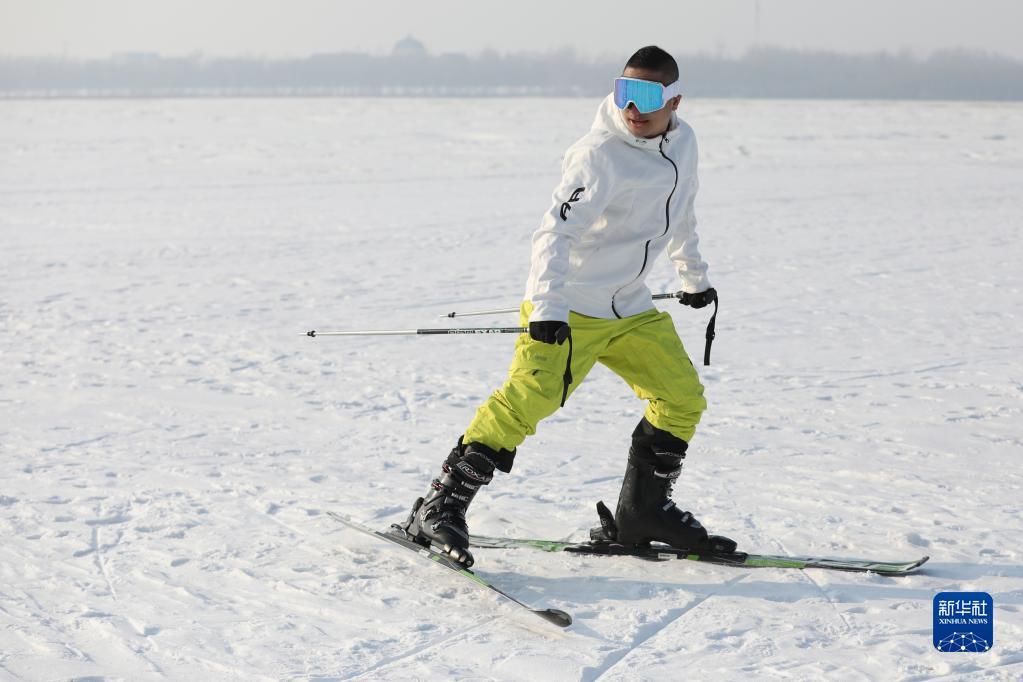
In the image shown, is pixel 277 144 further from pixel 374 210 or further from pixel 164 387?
pixel 164 387

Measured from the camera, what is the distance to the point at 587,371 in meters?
3.34

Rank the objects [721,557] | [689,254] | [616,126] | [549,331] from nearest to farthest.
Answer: [549,331]
[616,126]
[721,557]
[689,254]

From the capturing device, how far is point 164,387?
237 inches

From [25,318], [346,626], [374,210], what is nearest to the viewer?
[346,626]

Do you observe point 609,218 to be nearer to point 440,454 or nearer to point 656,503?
point 656,503

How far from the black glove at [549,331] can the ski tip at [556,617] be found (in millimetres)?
728

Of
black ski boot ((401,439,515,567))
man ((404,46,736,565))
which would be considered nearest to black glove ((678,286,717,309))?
man ((404,46,736,565))

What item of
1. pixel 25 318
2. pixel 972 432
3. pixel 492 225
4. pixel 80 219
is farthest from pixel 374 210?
pixel 972 432

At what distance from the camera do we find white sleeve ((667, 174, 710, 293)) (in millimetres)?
3656

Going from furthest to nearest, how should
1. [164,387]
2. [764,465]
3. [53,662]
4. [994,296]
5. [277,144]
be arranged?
[277,144]
[994,296]
[164,387]
[764,465]
[53,662]

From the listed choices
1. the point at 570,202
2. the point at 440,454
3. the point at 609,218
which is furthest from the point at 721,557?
the point at 440,454

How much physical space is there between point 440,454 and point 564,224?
192 cm

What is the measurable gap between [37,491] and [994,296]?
6737 mm

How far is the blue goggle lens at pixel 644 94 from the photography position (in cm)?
321
